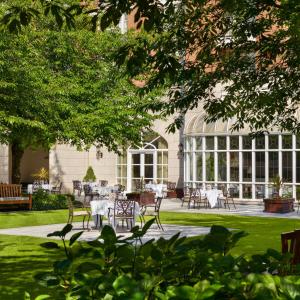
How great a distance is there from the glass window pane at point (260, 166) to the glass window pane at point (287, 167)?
2.91 feet

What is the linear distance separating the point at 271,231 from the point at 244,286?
497 inches

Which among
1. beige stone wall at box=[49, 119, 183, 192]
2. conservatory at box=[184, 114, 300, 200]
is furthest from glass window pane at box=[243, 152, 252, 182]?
beige stone wall at box=[49, 119, 183, 192]

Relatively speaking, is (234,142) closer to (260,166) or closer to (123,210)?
(260,166)

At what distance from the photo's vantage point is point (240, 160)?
24.9 meters

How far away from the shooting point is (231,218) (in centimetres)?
1820

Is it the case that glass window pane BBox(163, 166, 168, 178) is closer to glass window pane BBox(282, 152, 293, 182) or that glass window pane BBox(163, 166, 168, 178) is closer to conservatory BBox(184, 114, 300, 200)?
conservatory BBox(184, 114, 300, 200)

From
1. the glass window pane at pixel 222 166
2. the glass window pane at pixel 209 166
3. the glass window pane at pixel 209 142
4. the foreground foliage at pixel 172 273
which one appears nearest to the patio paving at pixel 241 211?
the glass window pane at pixel 222 166

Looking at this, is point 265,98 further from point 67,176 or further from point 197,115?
point 67,176

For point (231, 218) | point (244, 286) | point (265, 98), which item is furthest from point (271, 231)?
point (244, 286)

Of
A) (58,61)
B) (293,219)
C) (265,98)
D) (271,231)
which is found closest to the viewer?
(265,98)

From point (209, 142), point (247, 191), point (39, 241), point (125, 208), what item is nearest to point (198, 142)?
point (209, 142)

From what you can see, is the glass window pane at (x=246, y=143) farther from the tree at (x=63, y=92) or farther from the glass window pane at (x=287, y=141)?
the tree at (x=63, y=92)

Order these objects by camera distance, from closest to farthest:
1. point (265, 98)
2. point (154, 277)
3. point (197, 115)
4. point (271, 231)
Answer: point (154, 277) → point (265, 98) → point (271, 231) → point (197, 115)

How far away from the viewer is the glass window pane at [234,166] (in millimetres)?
25047
